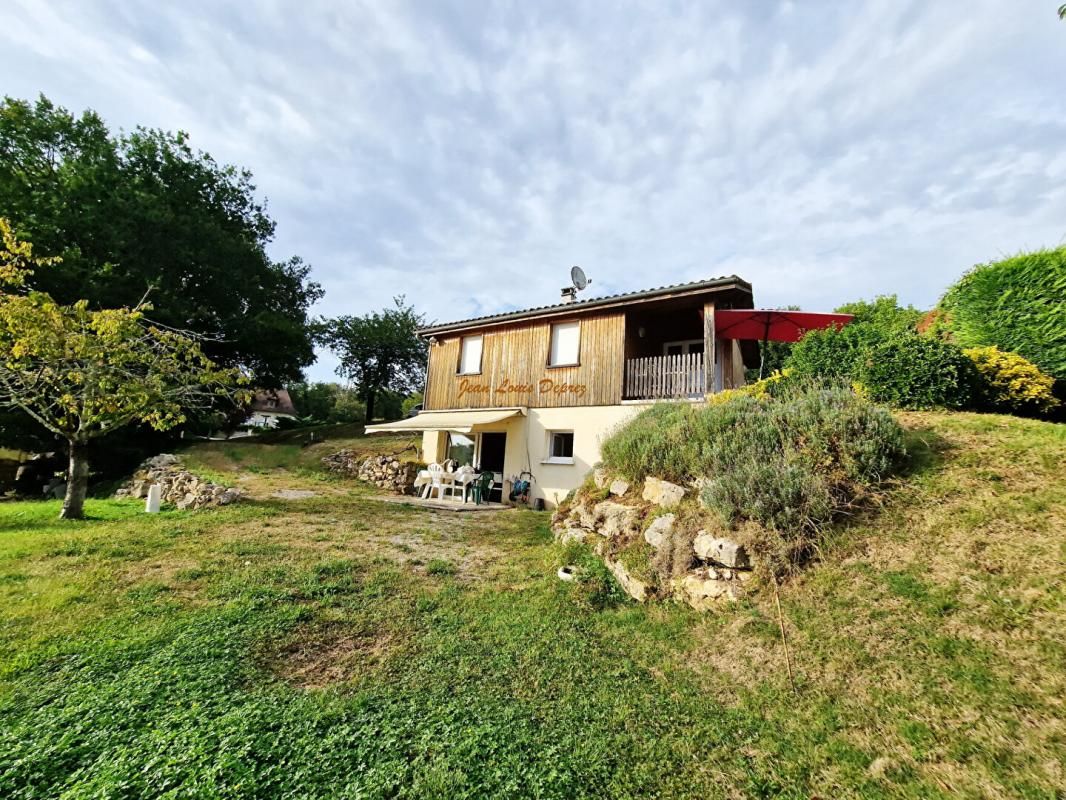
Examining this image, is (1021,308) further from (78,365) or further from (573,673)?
(78,365)

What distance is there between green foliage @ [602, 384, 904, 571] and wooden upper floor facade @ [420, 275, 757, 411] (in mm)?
5755

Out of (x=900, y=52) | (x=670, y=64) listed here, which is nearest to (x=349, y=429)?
(x=670, y=64)

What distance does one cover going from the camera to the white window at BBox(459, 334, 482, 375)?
690 inches

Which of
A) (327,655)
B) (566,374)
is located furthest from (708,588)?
(566,374)

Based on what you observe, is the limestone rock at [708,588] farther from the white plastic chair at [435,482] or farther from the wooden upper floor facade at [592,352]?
the white plastic chair at [435,482]

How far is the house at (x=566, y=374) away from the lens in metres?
13.6

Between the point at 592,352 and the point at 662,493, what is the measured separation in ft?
27.3

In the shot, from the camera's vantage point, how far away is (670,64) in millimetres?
8625

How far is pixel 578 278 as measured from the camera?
16719 mm

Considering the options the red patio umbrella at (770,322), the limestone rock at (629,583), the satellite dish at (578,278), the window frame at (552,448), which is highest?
the satellite dish at (578,278)

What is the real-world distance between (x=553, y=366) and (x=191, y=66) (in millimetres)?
11825

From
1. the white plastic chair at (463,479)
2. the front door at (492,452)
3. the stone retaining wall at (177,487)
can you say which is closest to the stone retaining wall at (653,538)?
the white plastic chair at (463,479)

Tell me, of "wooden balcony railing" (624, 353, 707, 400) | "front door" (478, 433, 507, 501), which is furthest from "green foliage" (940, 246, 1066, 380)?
"front door" (478, 433, 507, 501)

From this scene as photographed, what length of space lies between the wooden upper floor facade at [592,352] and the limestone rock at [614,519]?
6.50 meters
